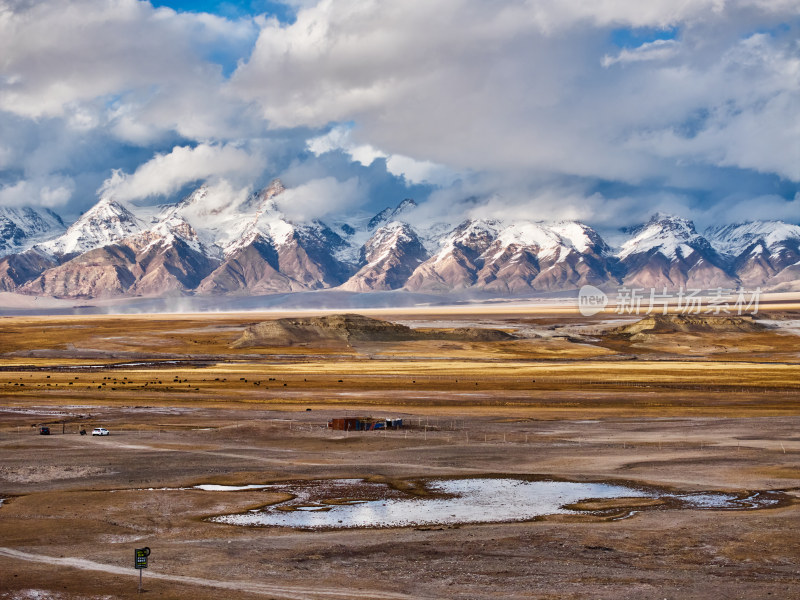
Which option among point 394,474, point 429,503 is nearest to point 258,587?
point 429,503

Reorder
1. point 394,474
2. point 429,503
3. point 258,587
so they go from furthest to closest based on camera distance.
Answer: point 394,474
point 429,503
point 258,587

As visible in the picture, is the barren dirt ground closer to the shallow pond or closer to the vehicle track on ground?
the vehicle track on ground

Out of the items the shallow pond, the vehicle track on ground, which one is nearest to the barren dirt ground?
the vehicle track on ground

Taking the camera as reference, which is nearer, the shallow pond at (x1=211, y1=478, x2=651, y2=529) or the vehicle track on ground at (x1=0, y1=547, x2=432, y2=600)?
the vehicle track on ground at (x1=0, y1=547, x2=432, y2=600)

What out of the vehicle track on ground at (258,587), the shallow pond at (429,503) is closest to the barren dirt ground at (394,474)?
the vehicle track on ground at (258,587)

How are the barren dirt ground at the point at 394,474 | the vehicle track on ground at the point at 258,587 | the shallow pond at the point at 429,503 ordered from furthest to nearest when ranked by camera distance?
the shallow pond at the point at 429,503
the barren dirt ground at the point at 394,474
the vehicle track on ground at the point at 258,587

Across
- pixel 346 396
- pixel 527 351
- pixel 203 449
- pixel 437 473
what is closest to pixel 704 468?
pixel 437 473

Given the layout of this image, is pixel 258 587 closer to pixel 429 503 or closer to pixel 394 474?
pixel 429 503

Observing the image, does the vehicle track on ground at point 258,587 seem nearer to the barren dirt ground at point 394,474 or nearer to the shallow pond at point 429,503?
the barren dirt ground at point 394,474

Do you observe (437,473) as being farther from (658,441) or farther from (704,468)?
(658,441)
